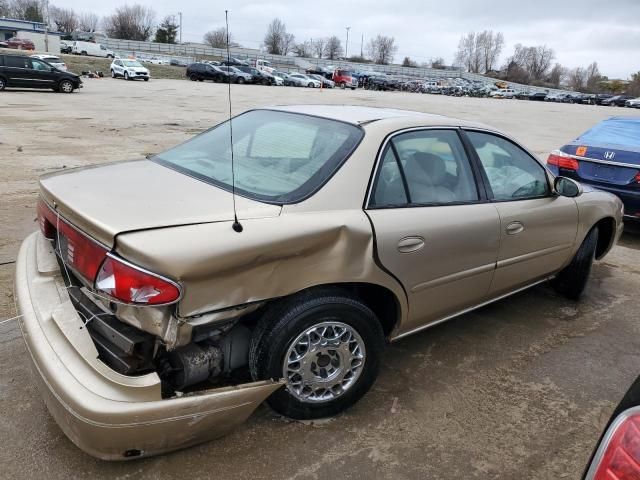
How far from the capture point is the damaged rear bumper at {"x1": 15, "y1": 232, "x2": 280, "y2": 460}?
80.5 inches

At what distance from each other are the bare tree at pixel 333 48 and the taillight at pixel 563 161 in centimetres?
12889

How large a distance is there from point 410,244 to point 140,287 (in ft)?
4.65

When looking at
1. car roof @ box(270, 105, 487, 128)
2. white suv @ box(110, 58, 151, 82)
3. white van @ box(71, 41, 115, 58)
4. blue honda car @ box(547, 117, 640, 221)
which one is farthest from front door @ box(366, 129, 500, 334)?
white van @ box(71, 41, 115, 58)

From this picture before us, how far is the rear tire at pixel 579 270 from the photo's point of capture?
4.41 m

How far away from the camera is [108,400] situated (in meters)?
2.04

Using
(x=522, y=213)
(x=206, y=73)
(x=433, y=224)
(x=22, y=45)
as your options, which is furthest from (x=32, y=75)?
(x=22, y=45)

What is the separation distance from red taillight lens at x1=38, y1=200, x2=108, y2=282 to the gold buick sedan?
1 centimetres

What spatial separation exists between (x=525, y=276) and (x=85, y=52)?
235 ft

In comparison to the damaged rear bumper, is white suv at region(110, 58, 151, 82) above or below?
above

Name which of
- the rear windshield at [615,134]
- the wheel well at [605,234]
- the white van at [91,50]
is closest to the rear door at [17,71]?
the rear windshield at [615,134]

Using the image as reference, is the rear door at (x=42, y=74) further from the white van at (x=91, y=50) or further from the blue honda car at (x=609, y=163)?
the white van at (x=91, y=50)

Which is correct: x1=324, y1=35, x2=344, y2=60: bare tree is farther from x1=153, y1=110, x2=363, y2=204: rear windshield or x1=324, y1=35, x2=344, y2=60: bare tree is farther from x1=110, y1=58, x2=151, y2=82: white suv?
x1=153, y1=110, x2=363, y2=204: rear windshield

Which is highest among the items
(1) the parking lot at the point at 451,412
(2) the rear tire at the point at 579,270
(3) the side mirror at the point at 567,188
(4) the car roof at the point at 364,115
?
(4) the car roof at the point at 364,115

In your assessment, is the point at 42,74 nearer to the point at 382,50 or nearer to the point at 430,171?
the point at 430,171
